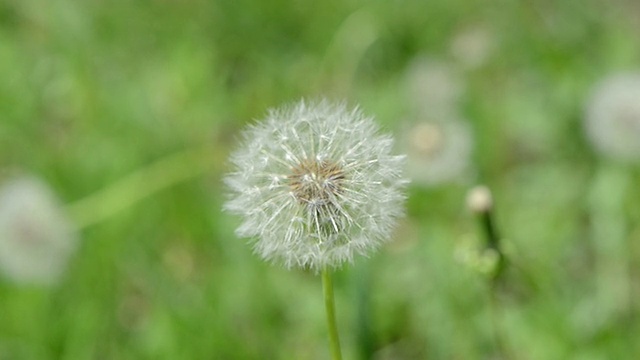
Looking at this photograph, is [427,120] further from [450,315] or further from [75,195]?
[75,195]

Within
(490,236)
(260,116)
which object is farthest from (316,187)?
(260,116)

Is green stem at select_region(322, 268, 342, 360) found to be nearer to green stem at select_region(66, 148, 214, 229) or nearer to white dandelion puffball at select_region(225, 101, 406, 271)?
white dandelion puffball at select_region(225, 101, 406, 271)

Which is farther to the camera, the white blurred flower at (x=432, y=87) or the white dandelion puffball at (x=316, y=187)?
the white blurred flower at (x=432, y=87)

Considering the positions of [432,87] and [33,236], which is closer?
[33,236]

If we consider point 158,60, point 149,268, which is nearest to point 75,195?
point 149,268

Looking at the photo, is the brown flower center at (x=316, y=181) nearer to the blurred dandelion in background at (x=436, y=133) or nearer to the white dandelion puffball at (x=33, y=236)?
the blurred dandelion in background at (x=436, y=133)

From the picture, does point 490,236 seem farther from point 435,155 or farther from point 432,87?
point 432,87

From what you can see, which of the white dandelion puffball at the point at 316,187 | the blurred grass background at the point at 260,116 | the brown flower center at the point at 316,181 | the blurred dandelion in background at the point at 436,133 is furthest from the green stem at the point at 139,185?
the brown flower center at the point at 316,181
